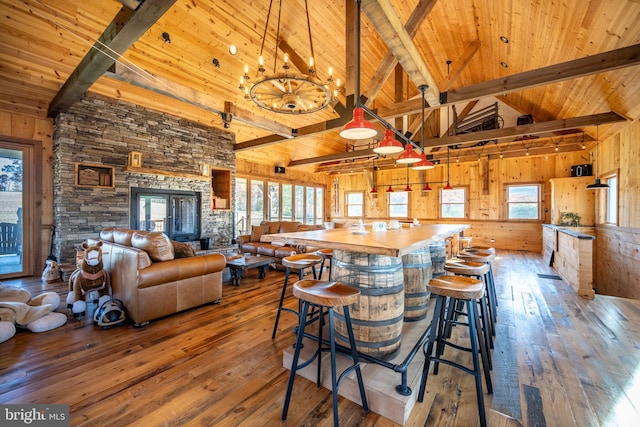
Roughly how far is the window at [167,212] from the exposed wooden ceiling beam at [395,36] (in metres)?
5.44

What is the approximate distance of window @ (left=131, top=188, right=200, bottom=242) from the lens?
18.2 ft

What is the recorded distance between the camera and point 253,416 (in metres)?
1.63

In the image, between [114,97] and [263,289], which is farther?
[114,97]

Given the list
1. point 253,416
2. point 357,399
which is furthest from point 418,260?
point 253,416

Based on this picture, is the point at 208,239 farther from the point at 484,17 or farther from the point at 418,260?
the point at 484,17

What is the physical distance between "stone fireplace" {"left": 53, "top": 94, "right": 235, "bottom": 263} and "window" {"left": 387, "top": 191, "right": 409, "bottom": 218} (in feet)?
22.9

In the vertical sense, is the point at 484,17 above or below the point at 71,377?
above

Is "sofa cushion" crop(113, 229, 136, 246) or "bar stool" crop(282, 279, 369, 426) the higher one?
"sofa cushion" crop(113, 229, 136, 246)

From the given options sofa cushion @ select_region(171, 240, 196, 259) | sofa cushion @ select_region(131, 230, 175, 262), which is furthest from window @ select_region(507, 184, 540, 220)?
sofa cushion @ select_region(131, 230, 175, 262)

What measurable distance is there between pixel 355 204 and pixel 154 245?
9.27m

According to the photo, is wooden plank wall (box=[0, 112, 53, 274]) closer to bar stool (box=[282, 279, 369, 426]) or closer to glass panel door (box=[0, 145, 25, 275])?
glass panel door (box=[0, 145, 25, 275])

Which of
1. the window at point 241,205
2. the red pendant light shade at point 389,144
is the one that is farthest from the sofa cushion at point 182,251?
the window at point 241,205

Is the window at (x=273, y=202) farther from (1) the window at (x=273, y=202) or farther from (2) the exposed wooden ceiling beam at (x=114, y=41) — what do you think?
(2) the exposed wooden ceiling beam at (x=114, y=41)

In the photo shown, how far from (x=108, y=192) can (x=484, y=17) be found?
23.3ft
